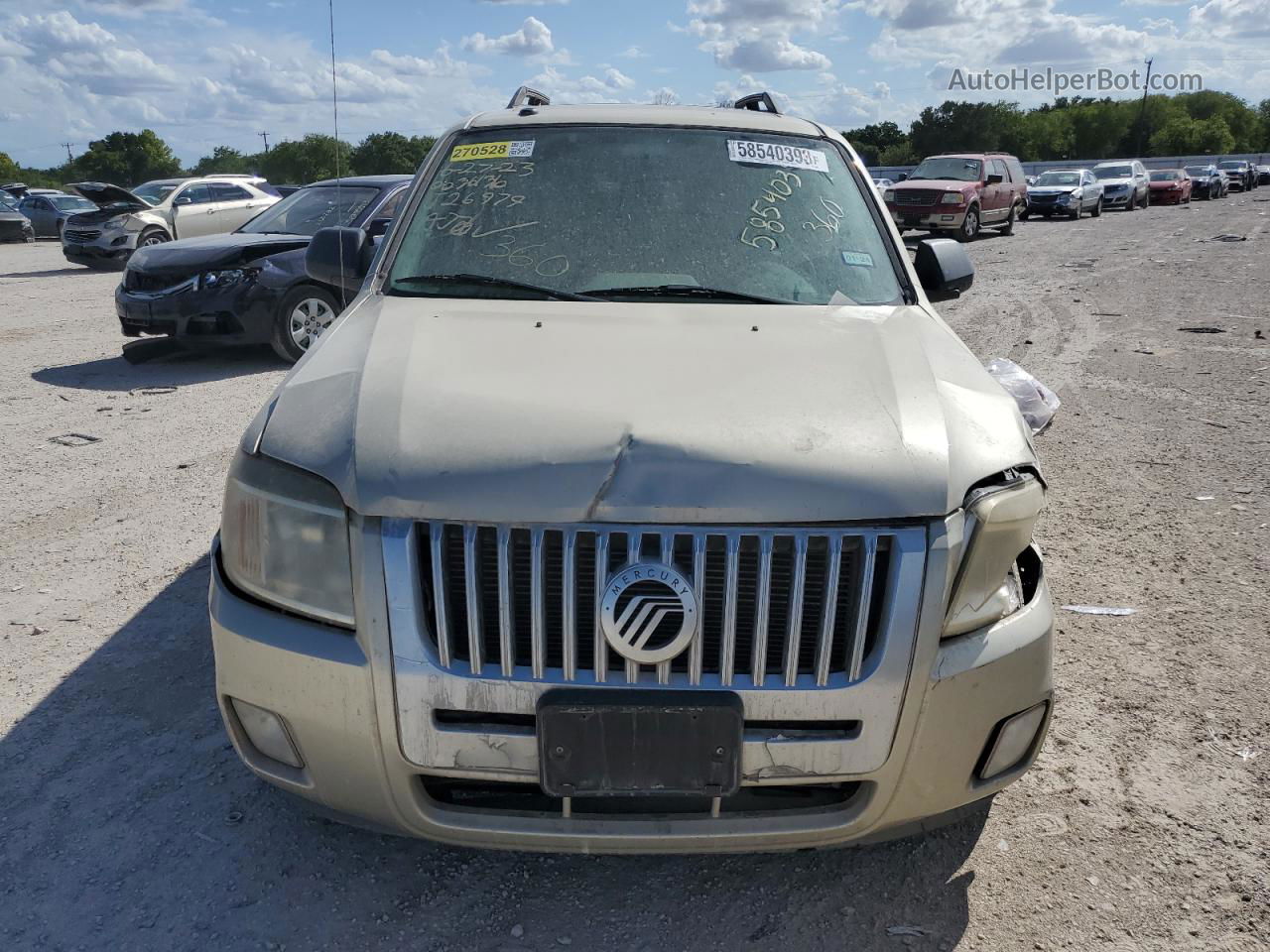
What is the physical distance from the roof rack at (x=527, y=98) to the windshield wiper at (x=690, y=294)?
1.40 meters

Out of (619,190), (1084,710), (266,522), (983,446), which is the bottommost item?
(1084,710)

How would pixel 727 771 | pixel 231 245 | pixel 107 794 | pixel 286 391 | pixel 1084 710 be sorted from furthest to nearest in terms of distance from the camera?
pixel 231 245
pixel 1084 710
pixel 107 794
pixel 286 391
pixel 727 771

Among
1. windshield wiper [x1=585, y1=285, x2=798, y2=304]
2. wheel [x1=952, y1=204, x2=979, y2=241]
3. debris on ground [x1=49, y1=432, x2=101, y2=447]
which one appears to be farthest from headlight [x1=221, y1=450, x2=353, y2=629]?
wheel [x1=952, y1=204, x2=979, y2=241]

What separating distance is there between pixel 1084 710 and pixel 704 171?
220 cm

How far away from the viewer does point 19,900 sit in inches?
92.0

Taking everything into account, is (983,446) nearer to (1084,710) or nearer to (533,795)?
(533,795)

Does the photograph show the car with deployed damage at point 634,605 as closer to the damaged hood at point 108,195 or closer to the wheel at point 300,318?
the wheel at point 300,318

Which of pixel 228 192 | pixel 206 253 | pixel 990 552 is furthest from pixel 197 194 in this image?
pixel 990 552

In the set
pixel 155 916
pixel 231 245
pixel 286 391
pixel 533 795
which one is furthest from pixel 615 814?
pixel 231 245

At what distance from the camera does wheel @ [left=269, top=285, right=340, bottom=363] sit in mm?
8477

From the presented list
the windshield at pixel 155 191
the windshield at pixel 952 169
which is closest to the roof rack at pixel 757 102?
the windshield at pixel 155 191

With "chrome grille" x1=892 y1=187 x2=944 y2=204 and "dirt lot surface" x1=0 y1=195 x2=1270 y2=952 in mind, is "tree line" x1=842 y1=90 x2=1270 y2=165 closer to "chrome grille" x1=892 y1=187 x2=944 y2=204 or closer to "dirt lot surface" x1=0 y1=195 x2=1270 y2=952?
"chrome grille" x1=892 y1=187 x2=944 y2=204

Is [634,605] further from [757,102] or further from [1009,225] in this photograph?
[1009,225]

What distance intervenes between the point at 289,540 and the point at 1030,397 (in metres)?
5.58
